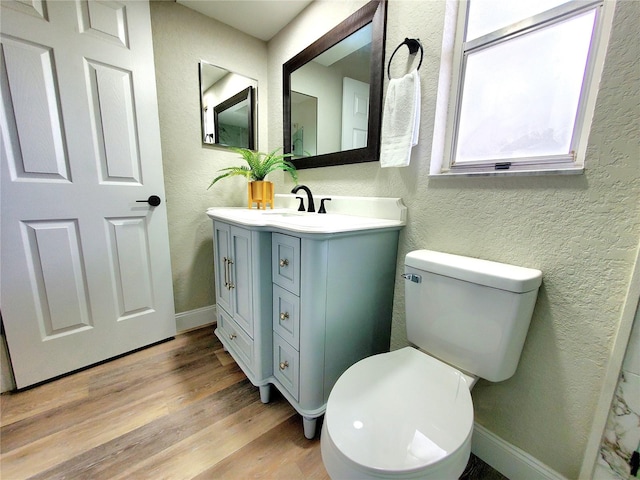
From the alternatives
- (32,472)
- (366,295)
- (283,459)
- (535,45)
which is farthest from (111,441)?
(535,45)

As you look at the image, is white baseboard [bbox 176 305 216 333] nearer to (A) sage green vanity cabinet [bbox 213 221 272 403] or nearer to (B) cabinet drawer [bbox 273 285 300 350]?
(A) sage green vanity cabinet [bbox 213 221 272 403]

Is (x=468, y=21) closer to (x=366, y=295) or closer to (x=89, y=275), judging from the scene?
(x=366, y=295)

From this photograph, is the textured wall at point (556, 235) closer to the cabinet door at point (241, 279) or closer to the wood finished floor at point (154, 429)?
the wood finished floor at point (154, 429)

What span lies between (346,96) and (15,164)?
61.8 inches

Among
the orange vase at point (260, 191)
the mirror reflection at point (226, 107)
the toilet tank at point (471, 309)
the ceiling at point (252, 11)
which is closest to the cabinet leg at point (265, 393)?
the toilet tank at point (471, 309)

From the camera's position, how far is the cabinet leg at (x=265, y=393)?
A: 118cm

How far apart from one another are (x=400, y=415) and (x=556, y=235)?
0.70m

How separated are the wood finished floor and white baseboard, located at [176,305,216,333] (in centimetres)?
35

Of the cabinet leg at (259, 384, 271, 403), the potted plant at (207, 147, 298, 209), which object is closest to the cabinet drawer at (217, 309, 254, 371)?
the cabinet leg at (259, 384, 271, 403)

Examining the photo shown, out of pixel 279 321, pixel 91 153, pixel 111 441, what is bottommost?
pixel 111 441

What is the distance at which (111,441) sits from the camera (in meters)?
1.00

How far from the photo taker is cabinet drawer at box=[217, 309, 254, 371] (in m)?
1.23

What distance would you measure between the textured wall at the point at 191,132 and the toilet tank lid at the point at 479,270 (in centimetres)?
146

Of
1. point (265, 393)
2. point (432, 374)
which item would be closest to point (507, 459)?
point (432, 374)
